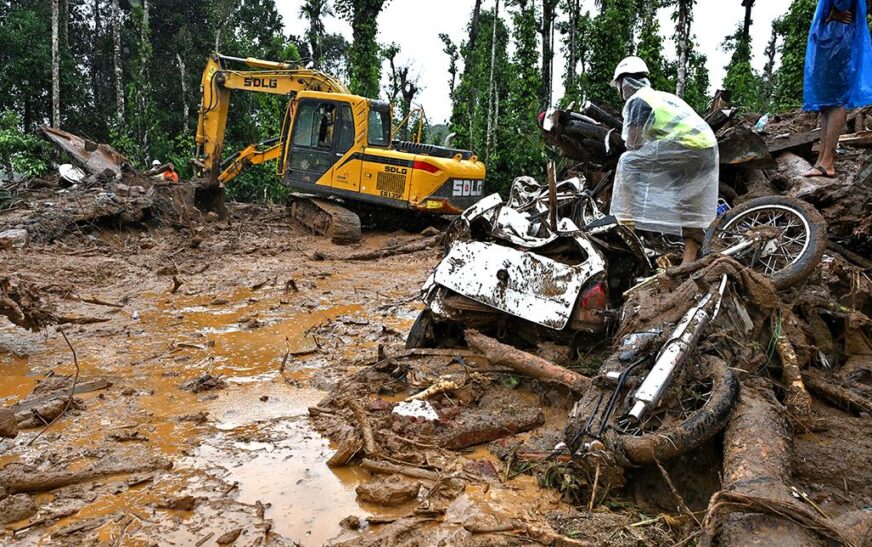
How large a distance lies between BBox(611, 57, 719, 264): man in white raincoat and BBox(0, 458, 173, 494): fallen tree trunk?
4146 millimetres

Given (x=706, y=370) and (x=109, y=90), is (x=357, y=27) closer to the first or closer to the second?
(x=109, y=90)

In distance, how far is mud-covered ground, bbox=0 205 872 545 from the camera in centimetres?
290

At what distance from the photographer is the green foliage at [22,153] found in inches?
573

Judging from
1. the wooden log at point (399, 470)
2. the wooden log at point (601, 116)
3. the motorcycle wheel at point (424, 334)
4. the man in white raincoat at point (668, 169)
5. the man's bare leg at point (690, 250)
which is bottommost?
the wooden log at point (399, 470)

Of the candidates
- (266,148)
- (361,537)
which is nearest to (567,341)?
(361,537)

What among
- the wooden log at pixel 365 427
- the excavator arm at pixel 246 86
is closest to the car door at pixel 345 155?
the excavator arm at pixel 246 86

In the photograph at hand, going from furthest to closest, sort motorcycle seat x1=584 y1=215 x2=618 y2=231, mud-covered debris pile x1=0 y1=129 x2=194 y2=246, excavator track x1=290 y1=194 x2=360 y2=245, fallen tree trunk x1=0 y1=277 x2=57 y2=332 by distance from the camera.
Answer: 1. excavator track x1=290 y1=194 x2=360 y2=245
2. mud-covered debris pile x1=0 y1=129 x2=194 y2=246
3. fallen tree trunk x1=0 y1=277 x2=57 y2=332
4. motorcycle seat x1=584 y1=215 x2=618 y2=231

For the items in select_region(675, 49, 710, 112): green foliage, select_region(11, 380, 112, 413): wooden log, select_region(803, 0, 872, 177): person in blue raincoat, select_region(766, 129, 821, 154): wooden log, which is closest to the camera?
select_region(11, 380, 112, 413): wooden log

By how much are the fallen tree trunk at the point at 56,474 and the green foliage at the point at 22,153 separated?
1374 cm

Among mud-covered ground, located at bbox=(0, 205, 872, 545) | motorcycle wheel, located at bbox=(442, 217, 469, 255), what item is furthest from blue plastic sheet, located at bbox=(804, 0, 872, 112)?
motorcycle wheel, located at bbox=(442, 217, 469, 255)

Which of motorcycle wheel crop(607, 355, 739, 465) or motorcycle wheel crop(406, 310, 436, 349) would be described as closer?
motorcycle wheel crop(607, 355, 739, 465)

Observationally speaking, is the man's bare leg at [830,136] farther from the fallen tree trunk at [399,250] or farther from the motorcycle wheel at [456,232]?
the fallen tree trunk at [399,250]

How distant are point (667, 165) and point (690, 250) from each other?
762mm

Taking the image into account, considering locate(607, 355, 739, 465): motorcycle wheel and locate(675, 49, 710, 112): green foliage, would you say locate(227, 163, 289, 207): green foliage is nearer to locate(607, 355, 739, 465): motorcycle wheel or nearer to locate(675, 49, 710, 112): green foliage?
locate(675, 49, 710, 112): green foliage
